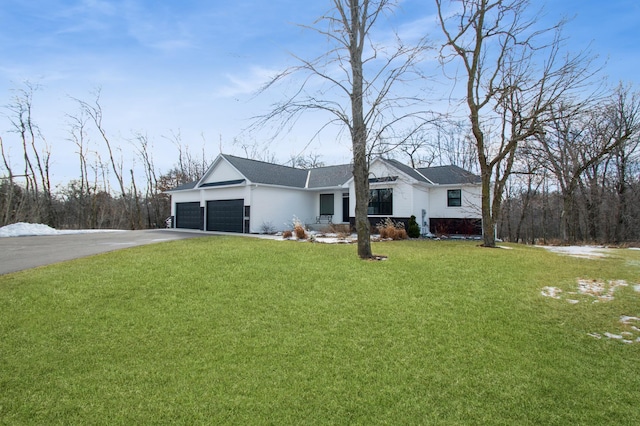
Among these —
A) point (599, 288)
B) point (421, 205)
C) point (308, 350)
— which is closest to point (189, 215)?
point (421, 205)

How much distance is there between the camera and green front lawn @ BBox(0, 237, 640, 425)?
3.16 m

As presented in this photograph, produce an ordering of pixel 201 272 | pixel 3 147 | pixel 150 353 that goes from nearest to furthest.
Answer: pixel 150 353
pixel 201 272
pixel 3 147

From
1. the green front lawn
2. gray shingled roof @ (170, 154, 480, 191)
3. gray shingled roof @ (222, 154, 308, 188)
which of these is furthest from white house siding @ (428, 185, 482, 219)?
the green front lawn

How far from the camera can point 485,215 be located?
13.7m

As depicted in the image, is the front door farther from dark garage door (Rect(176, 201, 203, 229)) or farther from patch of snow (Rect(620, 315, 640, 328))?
patch of snow (Rect(620, 315, 640, 328))

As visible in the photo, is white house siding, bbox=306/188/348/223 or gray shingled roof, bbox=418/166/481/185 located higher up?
gray shingled roof, bbox=418/166/481/185

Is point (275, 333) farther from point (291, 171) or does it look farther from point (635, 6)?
point (291, 171)

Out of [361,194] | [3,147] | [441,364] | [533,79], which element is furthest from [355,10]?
[3,147]

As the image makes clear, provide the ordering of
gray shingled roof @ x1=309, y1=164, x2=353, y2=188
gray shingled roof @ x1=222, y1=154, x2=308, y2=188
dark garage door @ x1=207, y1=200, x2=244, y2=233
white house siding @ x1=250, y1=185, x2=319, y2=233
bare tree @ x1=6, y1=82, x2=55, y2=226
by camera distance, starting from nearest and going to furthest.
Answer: white house siding @ x1=250, y1=185, x2=319, y2=233
dark garage door @ x1=207, y1=200, x2=244, y2=233
gray shingled roof @ x1=222, y1=154, x2=308, y2=188
gray shingled roof @ x1=309, y1=164, x2=353, y2=188
bare tree @ x1=6, y1=82, x2=55, y2=226

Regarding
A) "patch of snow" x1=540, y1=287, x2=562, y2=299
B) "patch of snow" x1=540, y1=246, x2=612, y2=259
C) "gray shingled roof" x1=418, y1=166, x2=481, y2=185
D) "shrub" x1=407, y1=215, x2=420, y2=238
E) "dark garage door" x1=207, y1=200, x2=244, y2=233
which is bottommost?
"patch of snow" x1=540, y1=287, x2=562, y2=299

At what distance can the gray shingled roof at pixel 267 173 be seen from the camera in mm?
19422

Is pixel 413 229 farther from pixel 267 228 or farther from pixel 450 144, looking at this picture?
pixel 450 144

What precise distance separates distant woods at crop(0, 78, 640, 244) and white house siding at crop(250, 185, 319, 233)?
3022 mm

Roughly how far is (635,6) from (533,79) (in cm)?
434
